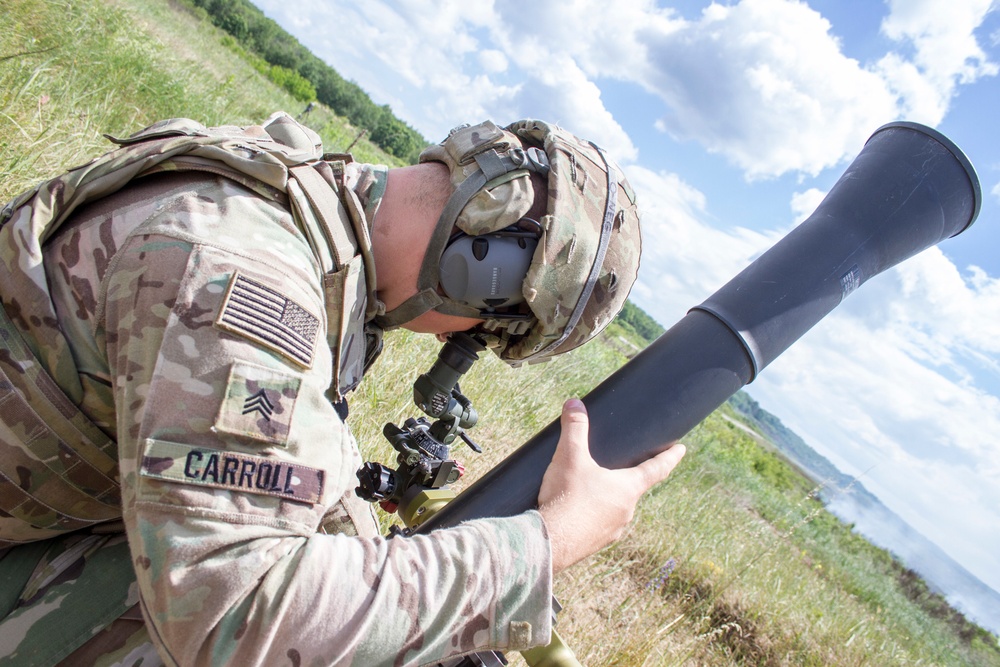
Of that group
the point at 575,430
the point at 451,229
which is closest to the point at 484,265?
the point at 451,229

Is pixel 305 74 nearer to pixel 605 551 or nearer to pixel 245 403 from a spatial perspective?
pixel 605 551

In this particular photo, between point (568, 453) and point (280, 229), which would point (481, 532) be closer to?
point (568, 453)

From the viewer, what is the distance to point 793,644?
4.81 meters

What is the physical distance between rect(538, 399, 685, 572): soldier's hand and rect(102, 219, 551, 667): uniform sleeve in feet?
0.78

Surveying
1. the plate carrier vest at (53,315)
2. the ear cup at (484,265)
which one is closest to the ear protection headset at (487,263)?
the ear cup at (484,265)

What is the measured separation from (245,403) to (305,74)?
61.8m

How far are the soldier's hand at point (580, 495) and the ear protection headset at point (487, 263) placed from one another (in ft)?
1.38

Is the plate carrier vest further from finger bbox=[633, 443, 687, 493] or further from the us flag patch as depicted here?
finger bbox=[633, 443, 687, 493]

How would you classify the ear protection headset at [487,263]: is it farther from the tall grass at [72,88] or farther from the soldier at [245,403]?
the tall grass at [72,88]

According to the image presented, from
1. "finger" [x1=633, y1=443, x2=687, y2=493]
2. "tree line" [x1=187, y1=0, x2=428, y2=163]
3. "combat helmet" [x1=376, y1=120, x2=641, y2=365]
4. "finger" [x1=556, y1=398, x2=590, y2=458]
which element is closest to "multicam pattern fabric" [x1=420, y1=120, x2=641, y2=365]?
"combat helmet" [x1=376, y1=120, x2=641, y2=365]

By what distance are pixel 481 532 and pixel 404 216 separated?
925mm

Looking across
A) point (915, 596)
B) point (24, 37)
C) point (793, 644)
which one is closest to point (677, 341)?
point (793, 644)

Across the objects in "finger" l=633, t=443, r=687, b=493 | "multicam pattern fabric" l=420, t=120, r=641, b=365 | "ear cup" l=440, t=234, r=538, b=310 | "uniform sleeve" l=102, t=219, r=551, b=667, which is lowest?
"uniform sleeve" l=102, t=219, r=551, b=667

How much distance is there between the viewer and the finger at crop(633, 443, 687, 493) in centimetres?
170
